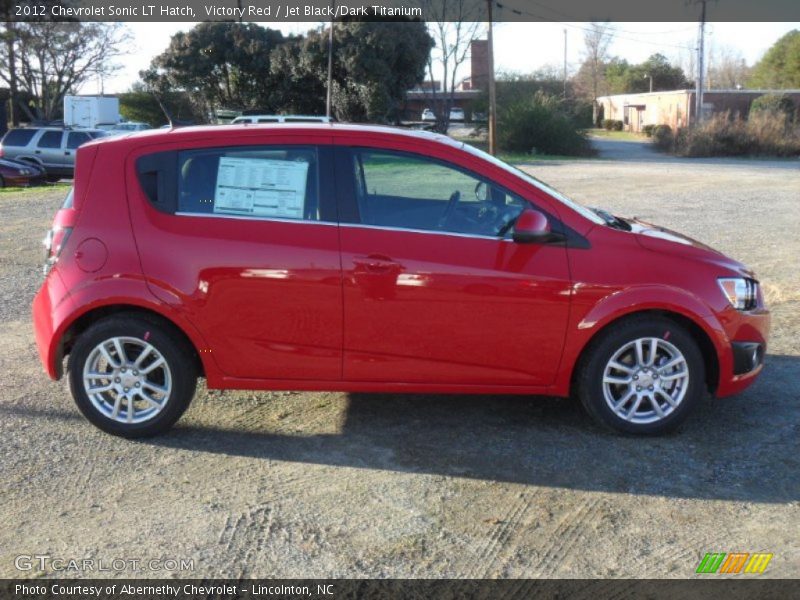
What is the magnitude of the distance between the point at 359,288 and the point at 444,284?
487mm

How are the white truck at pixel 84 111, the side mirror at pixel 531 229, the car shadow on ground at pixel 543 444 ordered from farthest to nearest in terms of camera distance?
the white truck at pixel 84 111
the side mirror at pixel 531 229
the car shadow on ground at pixel 543 444

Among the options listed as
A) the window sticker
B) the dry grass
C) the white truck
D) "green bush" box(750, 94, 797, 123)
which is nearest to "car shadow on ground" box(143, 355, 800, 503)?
the window sticker

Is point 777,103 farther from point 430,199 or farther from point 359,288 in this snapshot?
point 359,288

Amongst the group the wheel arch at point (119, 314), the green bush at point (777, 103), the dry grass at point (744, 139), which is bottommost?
the wheel arch at point (119, 314)

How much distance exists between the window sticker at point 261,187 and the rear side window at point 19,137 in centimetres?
2520

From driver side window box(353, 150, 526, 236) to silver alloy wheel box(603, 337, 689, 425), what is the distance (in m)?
1.06

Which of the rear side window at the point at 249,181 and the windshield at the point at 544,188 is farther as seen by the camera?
the windshield at the point at 544,188

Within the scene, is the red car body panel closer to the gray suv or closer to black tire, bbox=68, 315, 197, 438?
black tire, bbox=68, 315, 197, 438

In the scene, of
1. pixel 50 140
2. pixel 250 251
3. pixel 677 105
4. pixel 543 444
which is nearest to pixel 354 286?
pixel 250 251

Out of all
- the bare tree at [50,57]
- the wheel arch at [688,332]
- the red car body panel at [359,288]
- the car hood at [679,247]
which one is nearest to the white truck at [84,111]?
the bare tree at [50,57]

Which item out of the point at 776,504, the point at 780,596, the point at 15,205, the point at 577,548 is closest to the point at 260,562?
the point at 577,548

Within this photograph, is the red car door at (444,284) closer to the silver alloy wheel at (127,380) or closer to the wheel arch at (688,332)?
the wheel arch at (688,332)

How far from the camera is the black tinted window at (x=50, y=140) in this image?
2755 centimetres

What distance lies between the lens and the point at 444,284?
504cm
